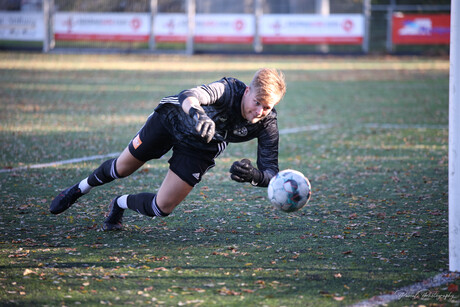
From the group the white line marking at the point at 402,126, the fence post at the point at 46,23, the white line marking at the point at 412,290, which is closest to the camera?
the white line marking at the point at 412,290

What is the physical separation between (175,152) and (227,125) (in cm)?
59

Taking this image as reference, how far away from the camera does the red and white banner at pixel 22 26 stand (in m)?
31.1

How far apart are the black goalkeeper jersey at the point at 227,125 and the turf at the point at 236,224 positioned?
0.89 m

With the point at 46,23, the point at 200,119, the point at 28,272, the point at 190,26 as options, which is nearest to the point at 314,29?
the point at 190,26

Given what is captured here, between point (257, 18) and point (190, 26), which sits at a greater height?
point (257, 18)

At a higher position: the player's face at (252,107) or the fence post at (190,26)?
the fence post at (190,26)

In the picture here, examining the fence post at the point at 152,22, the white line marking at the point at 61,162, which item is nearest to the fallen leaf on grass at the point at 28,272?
the white line marking at the point at 61,162

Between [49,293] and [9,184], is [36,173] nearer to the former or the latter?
[9,184]

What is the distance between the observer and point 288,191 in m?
5.04

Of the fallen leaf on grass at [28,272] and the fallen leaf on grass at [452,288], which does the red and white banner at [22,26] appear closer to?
the fallen leaf on grass at [28,272]

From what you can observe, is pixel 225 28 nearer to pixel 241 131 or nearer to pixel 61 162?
pixel 61 162

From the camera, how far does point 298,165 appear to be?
9.51 m

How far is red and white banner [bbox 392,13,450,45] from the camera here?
32.6 m

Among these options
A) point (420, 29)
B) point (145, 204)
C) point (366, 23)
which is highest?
point (366, 23)
